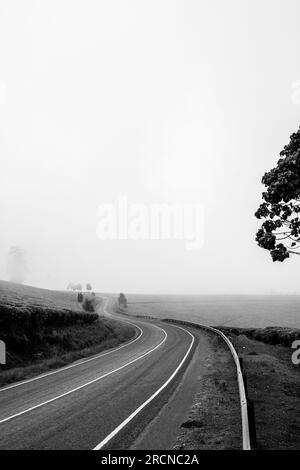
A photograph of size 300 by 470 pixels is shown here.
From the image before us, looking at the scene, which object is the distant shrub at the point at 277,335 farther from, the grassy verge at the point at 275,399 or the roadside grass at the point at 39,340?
the roadside grass at the point at 39,340

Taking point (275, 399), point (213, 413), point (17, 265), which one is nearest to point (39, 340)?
point (213, 413)

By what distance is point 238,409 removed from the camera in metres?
12.4

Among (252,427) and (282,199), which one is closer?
(252,427)

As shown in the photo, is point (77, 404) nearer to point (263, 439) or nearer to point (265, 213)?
point (263, 439)

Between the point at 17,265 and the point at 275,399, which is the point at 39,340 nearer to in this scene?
the point at 275,399

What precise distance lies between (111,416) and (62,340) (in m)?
18.0

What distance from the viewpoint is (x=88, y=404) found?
13.5m

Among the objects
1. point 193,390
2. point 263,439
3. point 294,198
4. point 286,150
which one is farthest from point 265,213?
point 263,439

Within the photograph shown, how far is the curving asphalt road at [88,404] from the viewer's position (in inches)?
392

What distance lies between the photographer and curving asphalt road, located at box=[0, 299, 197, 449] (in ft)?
32.7

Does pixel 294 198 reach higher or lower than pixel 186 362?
higher
